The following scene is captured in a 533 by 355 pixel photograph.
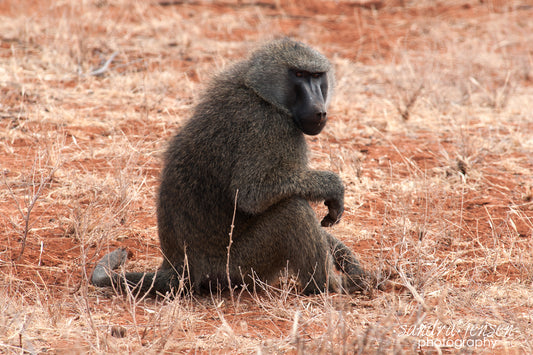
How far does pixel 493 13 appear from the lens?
37.7ft

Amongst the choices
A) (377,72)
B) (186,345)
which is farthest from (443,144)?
(186,345)

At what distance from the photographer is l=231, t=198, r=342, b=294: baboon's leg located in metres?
3.62

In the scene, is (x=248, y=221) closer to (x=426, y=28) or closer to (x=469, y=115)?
(x=469, y=115)

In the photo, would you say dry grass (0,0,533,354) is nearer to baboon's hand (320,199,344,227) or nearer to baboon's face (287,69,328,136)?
baboon's hand (320,199,344,227)

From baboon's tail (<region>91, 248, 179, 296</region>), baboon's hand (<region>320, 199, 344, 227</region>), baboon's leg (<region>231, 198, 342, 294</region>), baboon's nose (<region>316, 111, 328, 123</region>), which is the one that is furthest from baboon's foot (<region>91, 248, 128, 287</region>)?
baboon's nose (<region>316, 111, 328, 123</region>)

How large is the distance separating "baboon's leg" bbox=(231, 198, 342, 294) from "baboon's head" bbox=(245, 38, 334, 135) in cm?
49

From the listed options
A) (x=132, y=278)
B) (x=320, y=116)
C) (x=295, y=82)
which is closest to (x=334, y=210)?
(x=320, y=116)

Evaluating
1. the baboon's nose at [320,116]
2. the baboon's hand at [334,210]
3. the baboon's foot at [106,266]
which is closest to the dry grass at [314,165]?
the baboon's foot at [106,266]

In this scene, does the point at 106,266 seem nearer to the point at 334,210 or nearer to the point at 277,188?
the point at 277,188

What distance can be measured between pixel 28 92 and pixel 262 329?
13.8 feet

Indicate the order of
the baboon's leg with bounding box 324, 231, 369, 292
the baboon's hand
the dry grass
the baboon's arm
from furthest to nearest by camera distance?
1. the baboon's leg with bounding box 324, 231, 369, 292
2. the baboon's hand
3. the baboon's arm
4. the dry grass

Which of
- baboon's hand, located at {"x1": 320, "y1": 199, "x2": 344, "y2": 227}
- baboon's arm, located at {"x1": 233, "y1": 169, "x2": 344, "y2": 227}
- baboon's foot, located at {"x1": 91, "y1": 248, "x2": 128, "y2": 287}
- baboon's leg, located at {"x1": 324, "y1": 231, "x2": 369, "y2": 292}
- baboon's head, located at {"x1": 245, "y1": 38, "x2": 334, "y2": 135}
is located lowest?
baboon's leg, located at {"x1": 324, "y1": 231, "x2": 369, "y2": 292}

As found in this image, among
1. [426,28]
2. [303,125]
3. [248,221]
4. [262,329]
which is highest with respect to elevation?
[426,28]

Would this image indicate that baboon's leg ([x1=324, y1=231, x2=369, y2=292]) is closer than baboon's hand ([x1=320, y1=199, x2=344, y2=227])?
No
